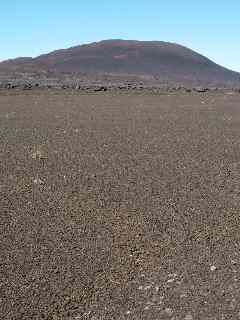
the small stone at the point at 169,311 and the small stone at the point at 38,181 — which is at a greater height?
the small stone at the point at 169,311

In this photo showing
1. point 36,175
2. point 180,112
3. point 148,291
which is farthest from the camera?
point 180,112

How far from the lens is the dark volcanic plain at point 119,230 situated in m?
6.94

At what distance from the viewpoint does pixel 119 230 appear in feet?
30.3

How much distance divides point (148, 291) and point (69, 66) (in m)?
85.4

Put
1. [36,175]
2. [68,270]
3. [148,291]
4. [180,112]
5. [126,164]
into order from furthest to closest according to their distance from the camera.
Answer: [180,112]
[126,164]
[36,175]
[68,270]
[148,291]

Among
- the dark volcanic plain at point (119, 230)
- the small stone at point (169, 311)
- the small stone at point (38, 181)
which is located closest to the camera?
the small stone at point (169, 311)

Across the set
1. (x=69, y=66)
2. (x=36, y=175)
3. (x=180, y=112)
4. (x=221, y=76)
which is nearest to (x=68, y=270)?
(x=36, y=175)

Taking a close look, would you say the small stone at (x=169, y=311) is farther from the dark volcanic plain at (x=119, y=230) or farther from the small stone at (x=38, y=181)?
the small stone at (x=38, y=181)

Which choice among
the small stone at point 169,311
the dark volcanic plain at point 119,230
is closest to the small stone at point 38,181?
the dark volcanic plain at point 119,230

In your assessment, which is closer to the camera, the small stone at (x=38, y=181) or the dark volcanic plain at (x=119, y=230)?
the dark volcanic plain at (x=119, y=230)

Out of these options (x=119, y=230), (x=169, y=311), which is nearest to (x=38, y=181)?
(x=119, y=230)

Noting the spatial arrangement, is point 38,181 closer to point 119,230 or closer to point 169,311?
point 119,230

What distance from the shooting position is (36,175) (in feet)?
43.0

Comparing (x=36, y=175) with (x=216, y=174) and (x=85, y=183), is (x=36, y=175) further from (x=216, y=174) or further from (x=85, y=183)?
(x=216, y=174)
